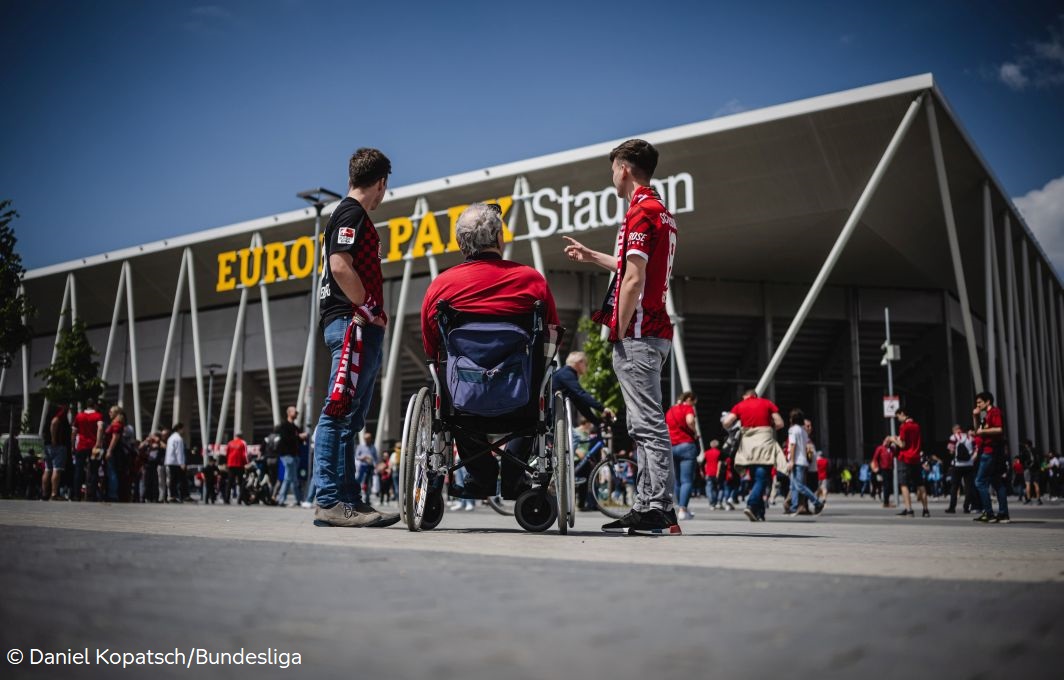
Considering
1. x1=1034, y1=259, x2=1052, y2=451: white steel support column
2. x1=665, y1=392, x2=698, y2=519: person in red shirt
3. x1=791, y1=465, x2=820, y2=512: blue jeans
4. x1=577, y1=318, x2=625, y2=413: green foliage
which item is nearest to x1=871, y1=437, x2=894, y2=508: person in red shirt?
x1=791, y1=465, x2=820, y2=512: blue jeans

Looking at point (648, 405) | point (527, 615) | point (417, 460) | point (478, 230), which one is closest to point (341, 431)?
point (417, 460)

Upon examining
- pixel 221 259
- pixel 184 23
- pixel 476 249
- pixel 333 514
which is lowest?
pixel 333 514

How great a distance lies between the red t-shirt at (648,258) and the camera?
4.82 meters

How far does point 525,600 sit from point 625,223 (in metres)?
3.45

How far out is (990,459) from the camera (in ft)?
36.3

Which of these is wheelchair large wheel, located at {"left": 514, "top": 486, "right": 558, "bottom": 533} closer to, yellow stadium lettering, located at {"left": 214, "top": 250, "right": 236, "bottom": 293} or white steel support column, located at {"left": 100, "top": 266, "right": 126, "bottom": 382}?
yellow stadium lettering, located at {"left": 214, "top": 250, "right": 236, "bottom": 293}

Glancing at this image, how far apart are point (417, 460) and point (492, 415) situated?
0.49 meters

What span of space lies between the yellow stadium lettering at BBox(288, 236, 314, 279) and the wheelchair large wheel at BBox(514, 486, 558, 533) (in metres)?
32.3

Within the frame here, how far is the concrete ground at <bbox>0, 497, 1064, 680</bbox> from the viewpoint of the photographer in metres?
1.04

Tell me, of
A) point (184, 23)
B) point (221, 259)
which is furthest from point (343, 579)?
point (221, 259)

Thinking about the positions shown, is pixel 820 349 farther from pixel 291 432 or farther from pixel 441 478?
pixel 441 478

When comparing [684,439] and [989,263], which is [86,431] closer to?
[684,439]

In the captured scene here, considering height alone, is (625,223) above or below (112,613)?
above

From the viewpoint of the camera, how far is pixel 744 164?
28.3m
